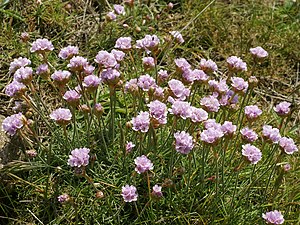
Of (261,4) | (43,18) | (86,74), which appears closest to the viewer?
(86,74)

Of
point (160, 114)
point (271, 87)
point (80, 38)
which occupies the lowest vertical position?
point (271, 87)

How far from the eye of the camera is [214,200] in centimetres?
175

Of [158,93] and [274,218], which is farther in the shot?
[158,93]

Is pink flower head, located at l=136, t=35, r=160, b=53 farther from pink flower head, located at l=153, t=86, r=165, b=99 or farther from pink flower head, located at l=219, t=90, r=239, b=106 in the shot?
pink flower head, located at l=219, t=90, r=239, b=106

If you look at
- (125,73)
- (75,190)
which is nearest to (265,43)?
(125,73)

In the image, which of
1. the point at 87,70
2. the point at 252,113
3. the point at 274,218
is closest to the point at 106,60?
the point at 87,70

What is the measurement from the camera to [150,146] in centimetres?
183

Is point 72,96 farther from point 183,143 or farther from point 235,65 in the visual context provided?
point 235,65

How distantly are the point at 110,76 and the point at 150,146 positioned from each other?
0.99 feet

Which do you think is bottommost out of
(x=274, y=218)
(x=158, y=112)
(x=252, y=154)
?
(x=274, y=218)

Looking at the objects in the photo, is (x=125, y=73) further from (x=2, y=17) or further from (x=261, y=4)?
(x=261, y=4)

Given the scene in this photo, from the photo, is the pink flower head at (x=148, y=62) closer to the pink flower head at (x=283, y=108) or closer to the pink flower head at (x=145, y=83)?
the pink flower head at (x=145, y=83)

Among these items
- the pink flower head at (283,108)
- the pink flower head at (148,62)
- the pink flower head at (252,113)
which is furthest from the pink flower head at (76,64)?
the pink flower head at (283,108)

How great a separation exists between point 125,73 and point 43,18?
531mm
